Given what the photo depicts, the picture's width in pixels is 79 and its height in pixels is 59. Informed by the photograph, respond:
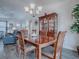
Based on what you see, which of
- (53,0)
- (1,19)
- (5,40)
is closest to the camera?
(53,0)

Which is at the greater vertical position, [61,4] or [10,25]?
[61,4]

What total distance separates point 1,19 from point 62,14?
8578 millimetres

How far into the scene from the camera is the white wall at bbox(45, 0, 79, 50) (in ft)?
15.9

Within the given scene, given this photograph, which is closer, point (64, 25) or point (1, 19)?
point (64, 25)

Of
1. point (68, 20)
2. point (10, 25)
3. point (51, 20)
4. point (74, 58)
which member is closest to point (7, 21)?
point (10, 25)

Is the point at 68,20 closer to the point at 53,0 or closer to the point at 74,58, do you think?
the point at 53,0

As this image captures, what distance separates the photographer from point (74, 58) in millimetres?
3621

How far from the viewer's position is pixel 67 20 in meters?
5.11

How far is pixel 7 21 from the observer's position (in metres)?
12.2

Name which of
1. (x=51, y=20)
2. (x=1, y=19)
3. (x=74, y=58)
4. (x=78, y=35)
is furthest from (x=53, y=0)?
(x=1, y=19)

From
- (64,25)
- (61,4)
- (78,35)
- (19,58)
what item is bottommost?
(19,58)

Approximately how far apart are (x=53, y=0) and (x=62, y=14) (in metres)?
0.91

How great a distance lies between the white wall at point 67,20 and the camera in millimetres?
4852

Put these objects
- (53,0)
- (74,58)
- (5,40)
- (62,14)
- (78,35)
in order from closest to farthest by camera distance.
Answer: (74,58) < (78,35) < (53,0) < (62,14) < (5,40)
